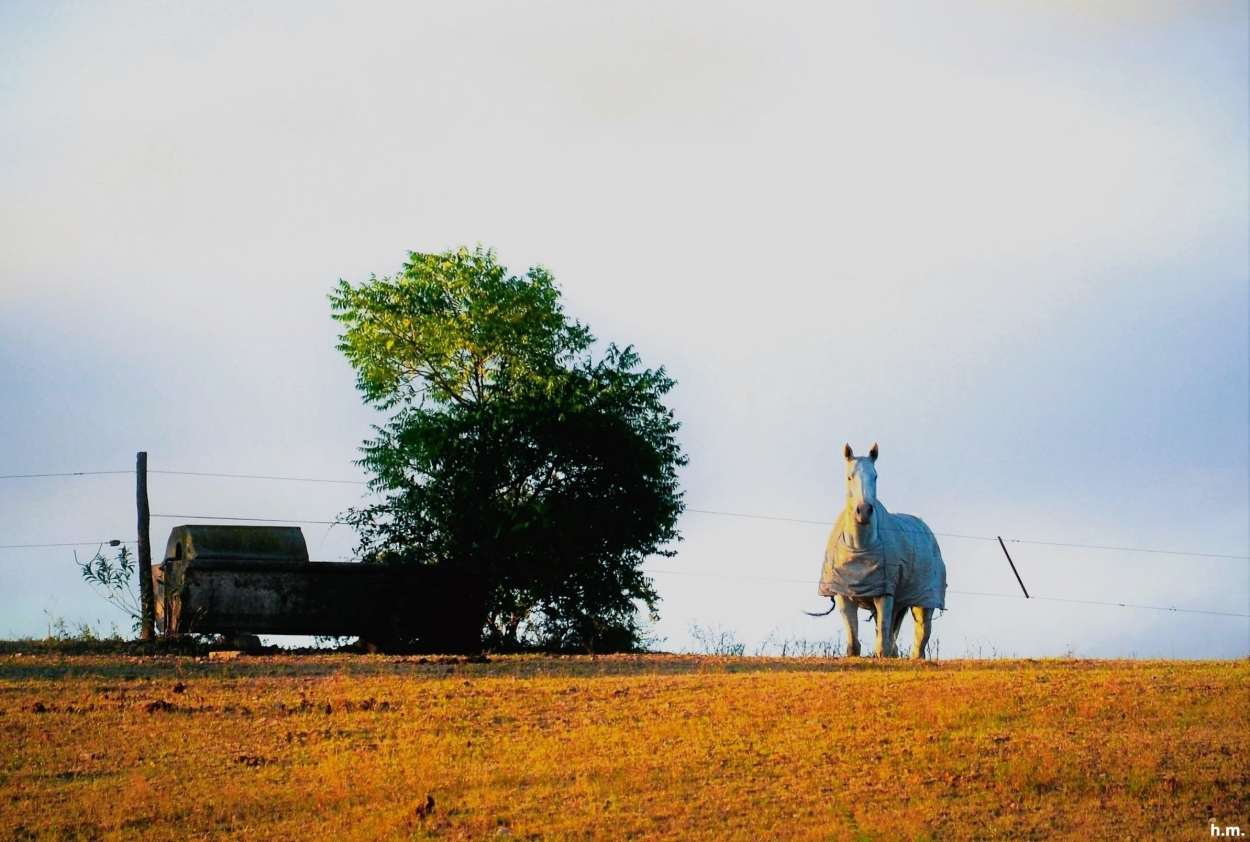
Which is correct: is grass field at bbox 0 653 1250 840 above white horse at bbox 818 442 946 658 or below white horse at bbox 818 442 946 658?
below

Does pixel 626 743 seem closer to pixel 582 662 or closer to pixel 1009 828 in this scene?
pixel 1009 828

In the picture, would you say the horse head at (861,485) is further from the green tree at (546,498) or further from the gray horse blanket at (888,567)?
the green tree at (546,498)

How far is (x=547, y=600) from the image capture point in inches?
1246

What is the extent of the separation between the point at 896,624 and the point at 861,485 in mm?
4222

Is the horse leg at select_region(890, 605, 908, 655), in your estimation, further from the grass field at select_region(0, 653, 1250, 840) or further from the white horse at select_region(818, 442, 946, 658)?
the grass field at select_region(0, 653, 1250, 840)

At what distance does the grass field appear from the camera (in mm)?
13133

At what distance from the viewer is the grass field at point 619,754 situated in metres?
13.1

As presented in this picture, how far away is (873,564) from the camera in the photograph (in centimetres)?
2427

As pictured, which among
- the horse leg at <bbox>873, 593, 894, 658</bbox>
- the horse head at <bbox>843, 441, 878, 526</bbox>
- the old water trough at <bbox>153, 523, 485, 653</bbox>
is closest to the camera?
the horse head at <bbox>843, 441, 878, 526</bbox>

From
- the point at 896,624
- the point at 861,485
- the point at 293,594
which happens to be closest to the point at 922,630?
the point at 896,624

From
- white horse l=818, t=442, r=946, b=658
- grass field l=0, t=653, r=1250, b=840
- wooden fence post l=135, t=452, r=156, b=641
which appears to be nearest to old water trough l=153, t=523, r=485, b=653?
wooden fence post l=135, t=452, r=156, b=641


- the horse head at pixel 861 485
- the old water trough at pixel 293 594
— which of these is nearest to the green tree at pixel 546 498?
the old water trough at pixel 293 594

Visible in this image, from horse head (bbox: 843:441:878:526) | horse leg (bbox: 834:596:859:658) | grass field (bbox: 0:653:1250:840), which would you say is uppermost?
horse head (bbox: 843:441:878:526)

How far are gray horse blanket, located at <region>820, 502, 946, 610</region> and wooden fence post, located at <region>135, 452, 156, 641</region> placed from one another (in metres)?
12.0
